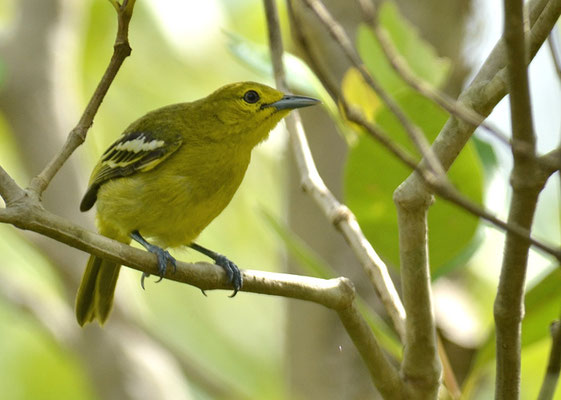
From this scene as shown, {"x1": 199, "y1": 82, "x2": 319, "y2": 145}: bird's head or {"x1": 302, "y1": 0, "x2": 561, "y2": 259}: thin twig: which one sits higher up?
{"x1": 199, "y1": 82, "x2": 319, "y2": 145}: bird's head

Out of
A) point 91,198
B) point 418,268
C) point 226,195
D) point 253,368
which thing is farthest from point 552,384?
point 253,368

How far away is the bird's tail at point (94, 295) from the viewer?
13.3 feet

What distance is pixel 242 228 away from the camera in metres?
8.10

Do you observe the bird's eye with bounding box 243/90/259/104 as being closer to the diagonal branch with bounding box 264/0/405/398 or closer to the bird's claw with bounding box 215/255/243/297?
the diagonal branch with bounding box 264/0/405/398

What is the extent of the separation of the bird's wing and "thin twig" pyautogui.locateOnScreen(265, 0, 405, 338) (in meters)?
0.90

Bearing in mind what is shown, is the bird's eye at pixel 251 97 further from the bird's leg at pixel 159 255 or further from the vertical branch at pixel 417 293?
the vertical branch at pixel 417 293

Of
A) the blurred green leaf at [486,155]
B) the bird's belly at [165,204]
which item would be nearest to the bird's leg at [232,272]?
the bird's belly at [165,204]

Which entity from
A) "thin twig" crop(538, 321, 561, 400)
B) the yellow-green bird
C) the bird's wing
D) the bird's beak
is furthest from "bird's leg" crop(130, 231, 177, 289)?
"thin twig" crop(538, 321, 561, 400)

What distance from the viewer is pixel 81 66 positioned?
24.0 ft

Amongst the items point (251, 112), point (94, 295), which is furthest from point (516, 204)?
point (94, 295)

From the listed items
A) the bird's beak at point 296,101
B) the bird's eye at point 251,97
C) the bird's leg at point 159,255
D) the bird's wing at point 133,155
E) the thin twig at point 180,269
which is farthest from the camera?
the bird's eye at point 251,97

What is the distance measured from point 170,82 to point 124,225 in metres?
4.48

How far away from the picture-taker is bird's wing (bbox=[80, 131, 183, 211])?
388 cm

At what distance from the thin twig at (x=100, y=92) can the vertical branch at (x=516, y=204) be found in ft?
3.47
